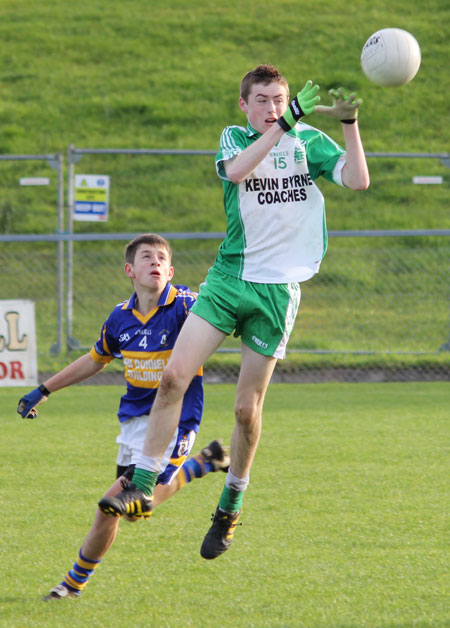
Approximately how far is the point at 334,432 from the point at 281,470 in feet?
4.49

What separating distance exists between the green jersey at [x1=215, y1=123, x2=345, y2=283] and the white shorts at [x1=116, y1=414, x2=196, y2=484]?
0.81 meters

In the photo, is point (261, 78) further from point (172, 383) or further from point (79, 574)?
point (79, 574)

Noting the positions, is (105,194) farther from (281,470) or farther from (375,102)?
(375,102)

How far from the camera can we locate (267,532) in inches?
203

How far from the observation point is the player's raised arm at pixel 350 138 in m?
4.38

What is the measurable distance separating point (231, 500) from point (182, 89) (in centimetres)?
1868

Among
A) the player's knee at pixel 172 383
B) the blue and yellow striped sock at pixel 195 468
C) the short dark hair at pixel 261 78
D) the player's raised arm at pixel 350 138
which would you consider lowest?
the blue and yellow striped sock at pixel 195 468

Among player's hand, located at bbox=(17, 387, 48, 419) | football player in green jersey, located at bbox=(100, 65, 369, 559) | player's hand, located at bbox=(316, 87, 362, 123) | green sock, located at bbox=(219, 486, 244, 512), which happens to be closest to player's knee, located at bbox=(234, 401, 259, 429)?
football player in green jersey, located at bbox=(100, 65, 369, 559)

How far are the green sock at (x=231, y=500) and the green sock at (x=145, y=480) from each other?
0.57 meters

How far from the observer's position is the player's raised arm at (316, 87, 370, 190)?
4379 mm

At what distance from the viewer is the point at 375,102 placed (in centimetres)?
2108

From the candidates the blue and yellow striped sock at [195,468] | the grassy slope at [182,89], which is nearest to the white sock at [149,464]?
the blue and yellow striped sock at [195,468]

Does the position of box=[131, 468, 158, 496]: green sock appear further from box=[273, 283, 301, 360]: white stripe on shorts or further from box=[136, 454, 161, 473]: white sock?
box=[273, 283, 301, 360]: white stripe on shorts

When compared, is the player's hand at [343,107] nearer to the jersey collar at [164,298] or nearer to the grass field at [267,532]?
the jersey collar at [164,298]
